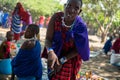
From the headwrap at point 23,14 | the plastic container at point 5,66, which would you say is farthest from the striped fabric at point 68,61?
the headwrap at point 23,14

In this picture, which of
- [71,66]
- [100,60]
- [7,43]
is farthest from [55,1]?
[71,66]

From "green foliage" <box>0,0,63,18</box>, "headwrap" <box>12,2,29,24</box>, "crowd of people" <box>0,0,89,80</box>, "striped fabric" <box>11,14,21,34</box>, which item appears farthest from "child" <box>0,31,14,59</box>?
"green foliage" <box>0,0,63,18</box>

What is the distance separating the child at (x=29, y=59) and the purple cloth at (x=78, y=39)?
4.99 feet

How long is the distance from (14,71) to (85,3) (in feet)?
50.1

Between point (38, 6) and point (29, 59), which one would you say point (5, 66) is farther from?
point (38, 6)

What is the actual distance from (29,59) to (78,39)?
1.87 metres

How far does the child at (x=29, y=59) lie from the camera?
159 inches

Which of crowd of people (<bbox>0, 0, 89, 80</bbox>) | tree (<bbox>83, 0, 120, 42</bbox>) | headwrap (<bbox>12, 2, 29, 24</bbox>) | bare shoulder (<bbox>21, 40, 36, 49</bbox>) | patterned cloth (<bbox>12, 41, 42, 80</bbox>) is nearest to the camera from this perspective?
crowd of people (<bbox>0, 0, 89, 80</bbox>)

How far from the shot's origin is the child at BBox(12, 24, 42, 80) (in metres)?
4.04

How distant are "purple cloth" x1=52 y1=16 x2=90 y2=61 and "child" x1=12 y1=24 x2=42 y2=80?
152 cm

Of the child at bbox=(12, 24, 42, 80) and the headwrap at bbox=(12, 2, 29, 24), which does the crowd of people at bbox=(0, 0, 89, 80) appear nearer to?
the child at bbox=(12, 24, 42, 80)

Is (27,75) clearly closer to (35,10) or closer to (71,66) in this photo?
(71,66)

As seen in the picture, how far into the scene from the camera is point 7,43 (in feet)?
16.9

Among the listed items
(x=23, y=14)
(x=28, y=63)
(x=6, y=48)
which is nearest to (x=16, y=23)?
(x=23, y=14)
